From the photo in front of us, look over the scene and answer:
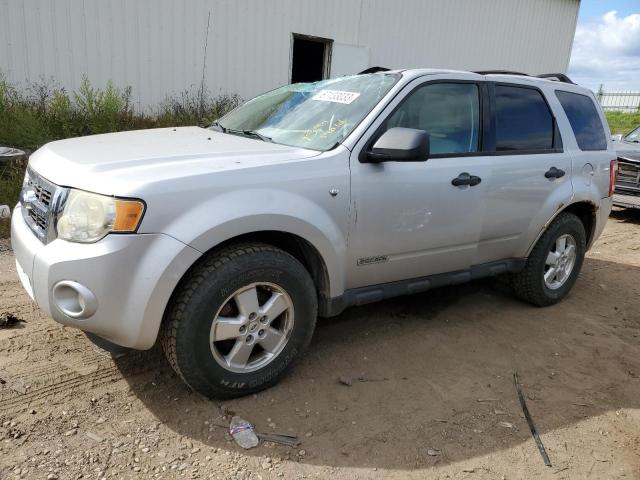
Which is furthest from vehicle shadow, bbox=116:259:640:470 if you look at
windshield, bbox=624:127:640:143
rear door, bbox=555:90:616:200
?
windshield, bbox=624:127:640:143

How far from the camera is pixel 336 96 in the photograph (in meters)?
3.40

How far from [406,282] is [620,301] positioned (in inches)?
108

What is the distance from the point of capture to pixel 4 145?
6711 mm

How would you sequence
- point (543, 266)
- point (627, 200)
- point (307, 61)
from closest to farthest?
point (543, 266) < point (627, 200) < point (307, 61)

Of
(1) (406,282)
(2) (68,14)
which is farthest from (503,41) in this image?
(1) (406,282)

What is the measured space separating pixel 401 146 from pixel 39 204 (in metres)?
1.94

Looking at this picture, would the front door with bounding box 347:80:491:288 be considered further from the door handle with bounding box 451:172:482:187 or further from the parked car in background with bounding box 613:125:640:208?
the parked car in background with bounding box 613:125:640:208

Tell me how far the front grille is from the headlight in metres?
0.11

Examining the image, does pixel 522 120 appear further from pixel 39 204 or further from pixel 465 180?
pixel 39 204

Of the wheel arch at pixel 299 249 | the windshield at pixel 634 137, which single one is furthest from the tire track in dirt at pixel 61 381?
the windshield at pixel 634 137

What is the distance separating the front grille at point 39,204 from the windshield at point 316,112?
130 cm

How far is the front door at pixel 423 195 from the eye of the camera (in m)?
3.04

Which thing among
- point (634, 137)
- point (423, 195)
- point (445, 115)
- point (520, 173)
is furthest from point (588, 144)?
point (634, 137)

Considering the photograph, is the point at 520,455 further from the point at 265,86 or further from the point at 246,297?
the point at 265,86
